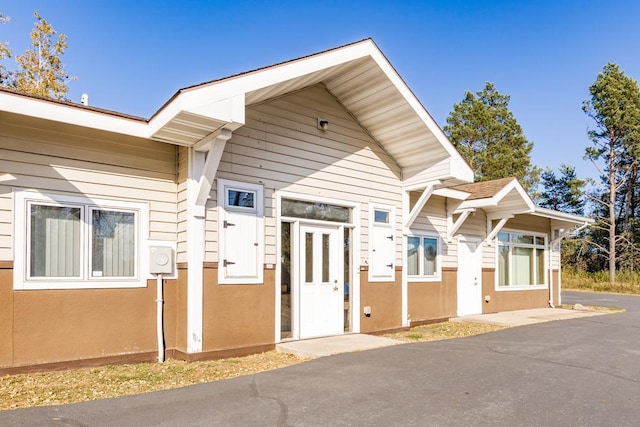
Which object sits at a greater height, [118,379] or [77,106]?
[77,106]

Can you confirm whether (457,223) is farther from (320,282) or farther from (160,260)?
(160,260)

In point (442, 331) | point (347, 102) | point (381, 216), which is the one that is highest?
point (347, 102)

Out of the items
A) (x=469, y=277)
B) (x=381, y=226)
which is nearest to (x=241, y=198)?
(x=381, y=226)

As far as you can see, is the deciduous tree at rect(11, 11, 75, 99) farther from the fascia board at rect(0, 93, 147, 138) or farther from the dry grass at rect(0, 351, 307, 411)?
the dry grass at rect(0, 351, 307, 411)

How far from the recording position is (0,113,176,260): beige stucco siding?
18.6 feet

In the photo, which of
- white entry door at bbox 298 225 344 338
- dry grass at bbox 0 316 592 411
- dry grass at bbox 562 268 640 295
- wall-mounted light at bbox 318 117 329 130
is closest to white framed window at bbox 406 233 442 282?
white entry door at bbox 298 225 344 338

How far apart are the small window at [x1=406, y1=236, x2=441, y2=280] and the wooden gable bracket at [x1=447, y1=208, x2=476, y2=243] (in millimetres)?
477

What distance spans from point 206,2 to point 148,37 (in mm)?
2204

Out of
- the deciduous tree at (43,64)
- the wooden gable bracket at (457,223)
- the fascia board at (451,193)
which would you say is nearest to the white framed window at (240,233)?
the fascia board at (451,193)

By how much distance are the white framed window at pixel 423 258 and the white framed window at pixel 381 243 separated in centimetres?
96

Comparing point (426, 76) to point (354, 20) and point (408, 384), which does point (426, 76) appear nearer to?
point (354, 20)

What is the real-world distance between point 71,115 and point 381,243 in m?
5.67

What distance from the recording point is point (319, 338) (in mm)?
8102

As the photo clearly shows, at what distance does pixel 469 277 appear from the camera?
12234 mm
